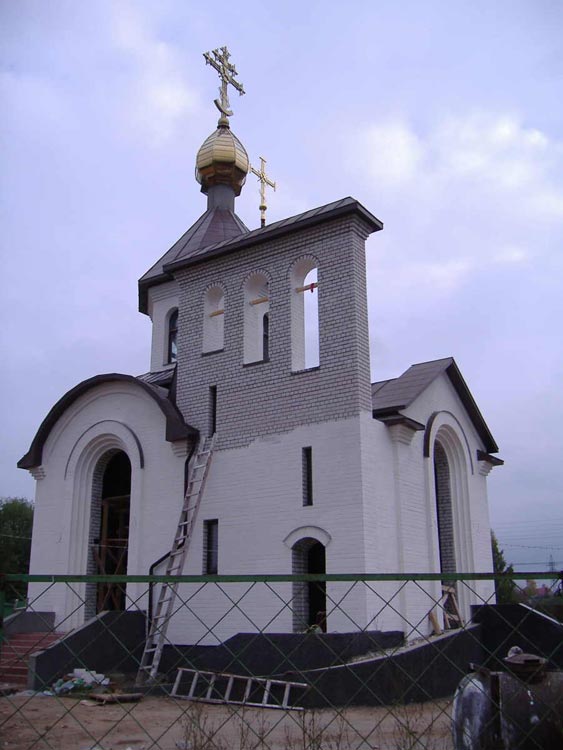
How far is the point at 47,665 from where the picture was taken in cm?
1032

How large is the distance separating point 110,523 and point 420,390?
22.0ft

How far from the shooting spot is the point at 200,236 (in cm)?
1752

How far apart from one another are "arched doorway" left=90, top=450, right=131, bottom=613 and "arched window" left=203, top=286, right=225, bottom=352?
9.38 ft

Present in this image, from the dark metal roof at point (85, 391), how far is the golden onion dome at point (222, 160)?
23.4 ft

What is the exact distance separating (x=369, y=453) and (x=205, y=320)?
3.92 m

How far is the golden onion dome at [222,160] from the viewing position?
17.8 m

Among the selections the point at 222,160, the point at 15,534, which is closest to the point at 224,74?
the point at 222,160

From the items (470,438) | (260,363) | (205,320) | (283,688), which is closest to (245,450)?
(260,363)

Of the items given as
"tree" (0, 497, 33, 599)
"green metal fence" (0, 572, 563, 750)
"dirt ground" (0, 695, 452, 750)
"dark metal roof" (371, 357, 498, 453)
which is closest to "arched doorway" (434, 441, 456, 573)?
"green metal fence" (0, 572, 563, 750)

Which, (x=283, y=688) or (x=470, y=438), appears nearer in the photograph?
(x=283, y=688)

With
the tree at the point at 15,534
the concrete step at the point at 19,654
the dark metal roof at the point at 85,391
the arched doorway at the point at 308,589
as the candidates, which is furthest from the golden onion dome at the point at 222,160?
the tree at the point at 15,534

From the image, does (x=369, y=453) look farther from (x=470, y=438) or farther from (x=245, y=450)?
(x=470, y=438)

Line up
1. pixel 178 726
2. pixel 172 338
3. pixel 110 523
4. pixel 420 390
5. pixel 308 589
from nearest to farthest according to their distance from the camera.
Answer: pixel 178 726 → pixel 308 589 → pixel 420 390 → pixel 110 523 → pixel 172 338

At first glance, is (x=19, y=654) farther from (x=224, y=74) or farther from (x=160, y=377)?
(x=224, y=74)
